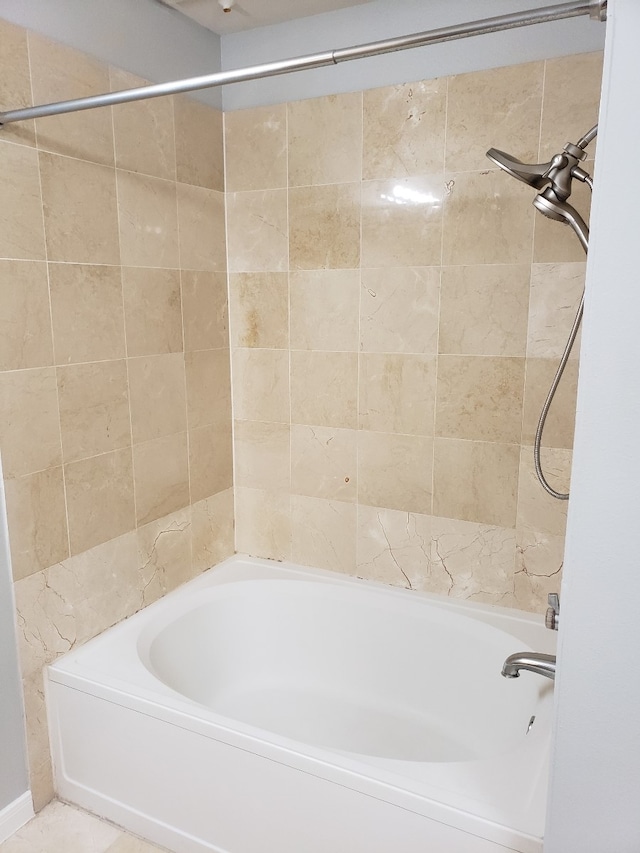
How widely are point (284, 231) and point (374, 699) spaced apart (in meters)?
1.74

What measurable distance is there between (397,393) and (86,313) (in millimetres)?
1073

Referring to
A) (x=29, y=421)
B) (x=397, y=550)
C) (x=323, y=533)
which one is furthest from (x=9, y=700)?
(x=397, y=550)

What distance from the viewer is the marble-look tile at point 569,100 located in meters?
1.86

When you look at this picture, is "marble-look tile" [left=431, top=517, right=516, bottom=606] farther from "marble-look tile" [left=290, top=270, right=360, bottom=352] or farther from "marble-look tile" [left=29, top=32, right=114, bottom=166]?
"marble-look tile" [left=29, top=32, right=114, bottom=166]

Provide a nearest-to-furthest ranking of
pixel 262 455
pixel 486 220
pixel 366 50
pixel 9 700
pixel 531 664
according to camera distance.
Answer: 1. pixel 366 50
2. pixel 531 664
3. pixel 9 700
4. pixel 486 220
5. pixel 262 455

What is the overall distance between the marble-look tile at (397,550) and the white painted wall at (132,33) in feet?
5.53

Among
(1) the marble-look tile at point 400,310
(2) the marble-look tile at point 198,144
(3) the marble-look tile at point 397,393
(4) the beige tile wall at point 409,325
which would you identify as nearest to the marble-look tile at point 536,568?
(4) the beige tile wall at point 409,325

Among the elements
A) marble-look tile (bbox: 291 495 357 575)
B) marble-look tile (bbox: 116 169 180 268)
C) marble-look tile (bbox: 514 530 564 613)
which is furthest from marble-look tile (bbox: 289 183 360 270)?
marble-look tile (bbox: 514 530 564 613)

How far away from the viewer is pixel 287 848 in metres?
1.61

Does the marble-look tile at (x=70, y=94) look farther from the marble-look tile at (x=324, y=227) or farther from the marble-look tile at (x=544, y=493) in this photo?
the marble-look tile at (x=544, y=493)

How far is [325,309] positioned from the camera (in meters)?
2.39

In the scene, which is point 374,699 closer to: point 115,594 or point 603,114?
point 115,594

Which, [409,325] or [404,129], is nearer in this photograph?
[404,129]

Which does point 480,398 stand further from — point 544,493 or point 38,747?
point 38,747
